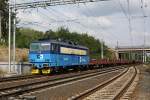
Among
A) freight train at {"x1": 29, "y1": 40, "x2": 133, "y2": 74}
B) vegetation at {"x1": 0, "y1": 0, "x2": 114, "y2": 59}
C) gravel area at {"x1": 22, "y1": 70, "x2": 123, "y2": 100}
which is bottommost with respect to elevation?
gravel area at {"x1": 22, "y1": 70, "x2": 123, "y2": 100}

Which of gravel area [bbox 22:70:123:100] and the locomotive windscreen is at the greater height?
the locomotive windscreen

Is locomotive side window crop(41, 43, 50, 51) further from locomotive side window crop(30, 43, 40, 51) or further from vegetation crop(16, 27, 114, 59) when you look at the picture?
vegetation crop(16, 27, 114, 59)

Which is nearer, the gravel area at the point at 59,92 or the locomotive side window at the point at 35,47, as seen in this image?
the gravel area at the point at 59,92

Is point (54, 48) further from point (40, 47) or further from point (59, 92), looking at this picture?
point (59, 92)

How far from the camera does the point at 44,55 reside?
3734 centimetres

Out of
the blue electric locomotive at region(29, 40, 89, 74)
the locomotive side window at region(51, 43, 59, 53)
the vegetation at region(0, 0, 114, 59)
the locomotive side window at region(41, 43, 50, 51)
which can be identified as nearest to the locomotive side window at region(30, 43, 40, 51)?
the blue electric locomotive at region(29, 40, 89, 74)

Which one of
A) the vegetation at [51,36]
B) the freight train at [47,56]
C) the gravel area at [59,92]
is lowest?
the gravel area at [59,92]

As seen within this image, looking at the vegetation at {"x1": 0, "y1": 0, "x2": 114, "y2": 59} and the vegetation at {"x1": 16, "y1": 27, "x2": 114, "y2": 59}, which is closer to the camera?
the vegetation at {"x1": 0, "y1": 0, "x2": 114, "y2": 59}

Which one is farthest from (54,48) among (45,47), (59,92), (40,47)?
(59,92)

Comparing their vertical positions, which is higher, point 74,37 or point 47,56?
point 74,37

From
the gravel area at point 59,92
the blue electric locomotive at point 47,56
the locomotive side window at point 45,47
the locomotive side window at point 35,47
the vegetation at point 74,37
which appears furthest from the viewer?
the vegetation at point 74,37

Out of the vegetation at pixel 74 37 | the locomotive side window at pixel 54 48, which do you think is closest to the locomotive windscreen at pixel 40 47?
the locomotive side window at pixel 54 48

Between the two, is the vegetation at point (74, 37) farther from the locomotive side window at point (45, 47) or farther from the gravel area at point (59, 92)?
the gravel area at point (59, 92)

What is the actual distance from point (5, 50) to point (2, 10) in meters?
11.9
